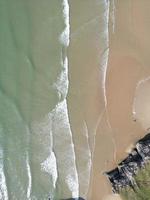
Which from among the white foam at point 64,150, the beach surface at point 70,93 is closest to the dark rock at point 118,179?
the beach surface at point 70,93

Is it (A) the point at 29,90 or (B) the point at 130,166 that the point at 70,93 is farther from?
(B) the point at 130,166

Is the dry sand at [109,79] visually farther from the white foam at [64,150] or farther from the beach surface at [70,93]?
the white foam at [64,150]

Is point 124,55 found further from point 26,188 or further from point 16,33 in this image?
point 26,188

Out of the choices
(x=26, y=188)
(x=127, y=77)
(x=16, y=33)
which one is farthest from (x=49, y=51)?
(x=26, y=188)

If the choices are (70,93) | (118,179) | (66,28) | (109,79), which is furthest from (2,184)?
(66,28)

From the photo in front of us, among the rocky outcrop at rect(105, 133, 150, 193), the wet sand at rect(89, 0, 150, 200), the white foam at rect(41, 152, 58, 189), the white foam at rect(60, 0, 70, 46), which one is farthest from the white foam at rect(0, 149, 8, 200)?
the white foam at rect(60, 0, 70, 46)

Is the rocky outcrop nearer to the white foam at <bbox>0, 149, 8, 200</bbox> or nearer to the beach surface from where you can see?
the beach surface
